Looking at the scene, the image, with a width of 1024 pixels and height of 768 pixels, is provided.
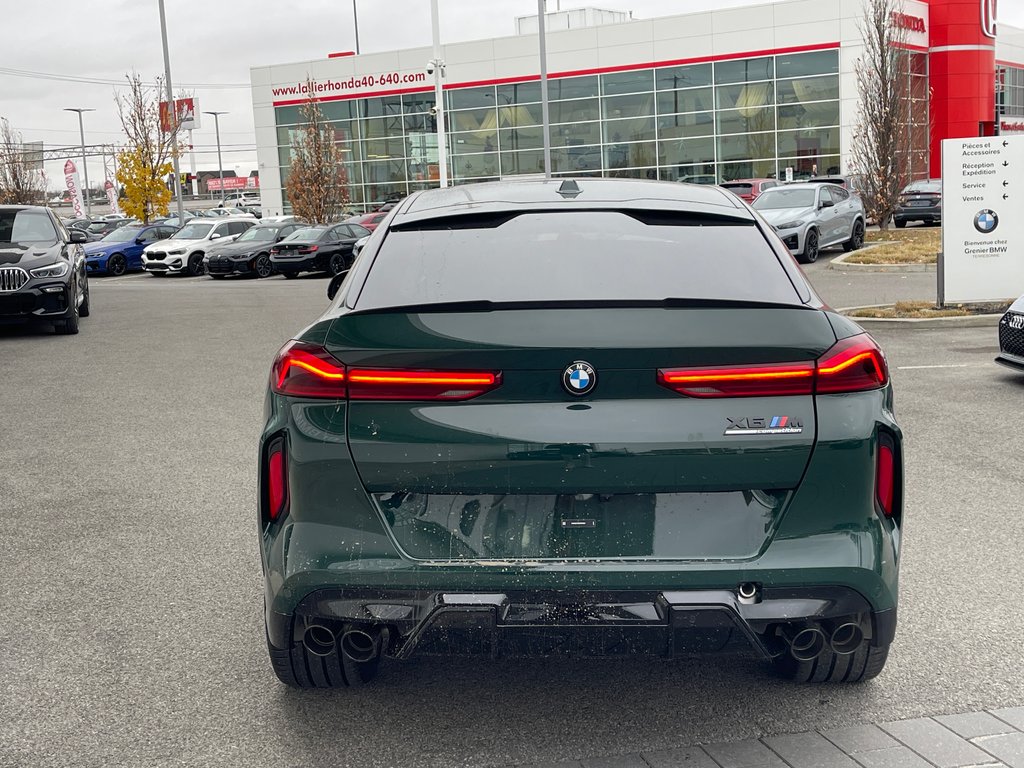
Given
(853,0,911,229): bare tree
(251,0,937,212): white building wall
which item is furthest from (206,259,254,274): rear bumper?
(251,0,937,212): white building wall

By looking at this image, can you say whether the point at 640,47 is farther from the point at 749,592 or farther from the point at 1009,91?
the point at 749,592

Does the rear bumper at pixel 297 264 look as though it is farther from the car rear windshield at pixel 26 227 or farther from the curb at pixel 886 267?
the curb at pixel 886 267

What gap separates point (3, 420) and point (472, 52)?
4842 centimetres

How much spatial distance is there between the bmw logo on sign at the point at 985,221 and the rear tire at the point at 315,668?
12.9 meters

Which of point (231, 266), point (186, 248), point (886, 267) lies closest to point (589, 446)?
point (886, 267)

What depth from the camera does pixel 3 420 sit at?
391 inches

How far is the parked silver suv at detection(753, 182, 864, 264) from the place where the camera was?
990 inches

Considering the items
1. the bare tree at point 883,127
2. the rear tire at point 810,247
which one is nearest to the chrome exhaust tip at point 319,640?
the rear tire at point 810,247

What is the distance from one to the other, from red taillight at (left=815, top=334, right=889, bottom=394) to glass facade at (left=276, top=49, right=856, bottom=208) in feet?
153

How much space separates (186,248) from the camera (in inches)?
1357

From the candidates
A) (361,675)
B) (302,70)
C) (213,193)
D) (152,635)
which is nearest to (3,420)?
(152,635)

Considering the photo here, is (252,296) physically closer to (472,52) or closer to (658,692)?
(658,692)

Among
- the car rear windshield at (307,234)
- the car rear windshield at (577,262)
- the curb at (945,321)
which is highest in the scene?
the car rear windshield at (577,262)

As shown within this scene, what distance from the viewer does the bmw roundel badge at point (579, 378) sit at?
319 centimetres
